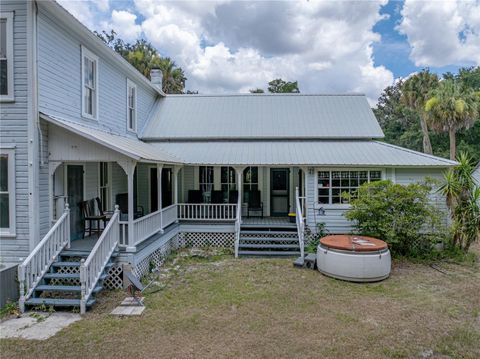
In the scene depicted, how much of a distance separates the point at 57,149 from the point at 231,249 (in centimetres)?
638

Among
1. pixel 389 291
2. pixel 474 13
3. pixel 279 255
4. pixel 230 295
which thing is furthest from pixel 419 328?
pixel 474 13

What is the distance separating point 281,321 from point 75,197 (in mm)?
6343

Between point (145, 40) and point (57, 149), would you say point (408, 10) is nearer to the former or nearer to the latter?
point (57, 149)

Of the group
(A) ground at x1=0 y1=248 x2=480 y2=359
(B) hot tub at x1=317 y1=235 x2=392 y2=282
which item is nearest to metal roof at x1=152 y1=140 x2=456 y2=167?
(B) hot tub at x1=317 y1=235 x2=392 y2=282

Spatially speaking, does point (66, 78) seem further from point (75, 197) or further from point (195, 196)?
point (195, 196)

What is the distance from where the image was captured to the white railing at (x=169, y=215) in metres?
10.3

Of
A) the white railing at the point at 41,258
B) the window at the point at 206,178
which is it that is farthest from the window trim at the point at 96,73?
the window at the point at 206,178

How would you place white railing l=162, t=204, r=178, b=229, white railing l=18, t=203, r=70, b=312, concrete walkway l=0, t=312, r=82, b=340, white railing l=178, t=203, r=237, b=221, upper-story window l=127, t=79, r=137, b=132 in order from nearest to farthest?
concrete walkway l=0, t=312, r=82, b=340
white railing l=18, t=203, r=70, b=312
white railing l=162, t=204, r=178, b=229
white railing l=178, t=203, r=237, b=221
upper-story window l=127, t=79, r=137, b=132

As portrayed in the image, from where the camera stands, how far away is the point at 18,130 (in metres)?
6.73

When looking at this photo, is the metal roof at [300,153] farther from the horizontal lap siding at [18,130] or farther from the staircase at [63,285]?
the horizontal lap siding at [18,130]

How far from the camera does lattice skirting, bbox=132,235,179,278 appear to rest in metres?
8.03

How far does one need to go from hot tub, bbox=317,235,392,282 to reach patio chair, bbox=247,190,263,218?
5381 mm

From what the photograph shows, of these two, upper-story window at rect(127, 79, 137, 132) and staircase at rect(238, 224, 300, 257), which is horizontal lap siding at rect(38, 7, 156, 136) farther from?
staircase at rect(238, 224, 300, 257)

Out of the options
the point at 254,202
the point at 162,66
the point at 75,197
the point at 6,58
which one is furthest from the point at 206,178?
the point at 162,66
